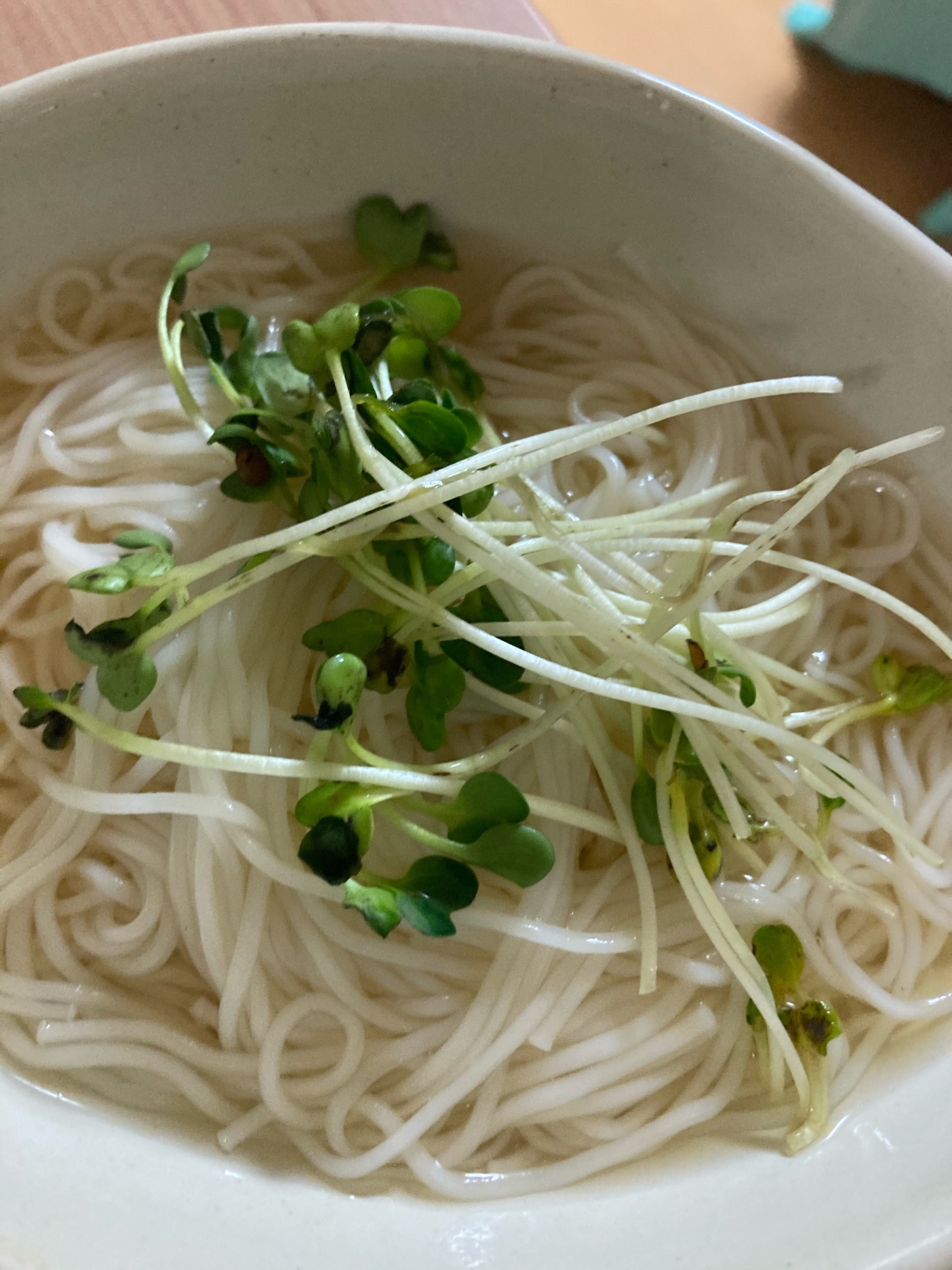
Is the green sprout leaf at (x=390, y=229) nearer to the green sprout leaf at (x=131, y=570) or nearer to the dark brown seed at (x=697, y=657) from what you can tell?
the green sprout leaf at (x=131, y=570)

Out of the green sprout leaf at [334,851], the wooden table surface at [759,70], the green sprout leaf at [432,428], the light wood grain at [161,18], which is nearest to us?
the green sprout leaf at [334,851]

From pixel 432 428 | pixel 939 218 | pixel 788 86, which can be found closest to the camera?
pixel 432 428

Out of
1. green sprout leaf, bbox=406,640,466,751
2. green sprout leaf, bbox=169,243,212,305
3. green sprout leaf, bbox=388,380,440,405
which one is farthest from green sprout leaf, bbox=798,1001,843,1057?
green sprout leaf, bbox=169,243,212,305

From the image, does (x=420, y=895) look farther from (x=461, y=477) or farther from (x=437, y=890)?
(x=461, y=477)

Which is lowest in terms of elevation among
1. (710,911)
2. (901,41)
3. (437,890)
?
(710,911)

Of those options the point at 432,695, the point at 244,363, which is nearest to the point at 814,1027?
the point at 432,695

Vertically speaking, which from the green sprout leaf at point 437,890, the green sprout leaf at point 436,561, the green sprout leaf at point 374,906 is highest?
the green sprout leaf at point 436,561

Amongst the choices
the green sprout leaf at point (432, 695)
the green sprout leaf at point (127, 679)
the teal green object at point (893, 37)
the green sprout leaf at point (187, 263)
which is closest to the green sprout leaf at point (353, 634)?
the green sprout leaf at point (432, 695)

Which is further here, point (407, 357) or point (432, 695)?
point (407, 357)
